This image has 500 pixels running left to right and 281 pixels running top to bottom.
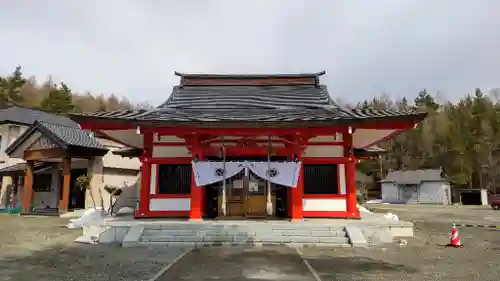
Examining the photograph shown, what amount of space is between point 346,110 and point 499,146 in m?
41.4

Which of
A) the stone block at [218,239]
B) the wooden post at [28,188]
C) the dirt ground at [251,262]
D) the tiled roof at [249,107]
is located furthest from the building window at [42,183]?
the stone block at [218,239]

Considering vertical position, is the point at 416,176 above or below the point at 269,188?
above

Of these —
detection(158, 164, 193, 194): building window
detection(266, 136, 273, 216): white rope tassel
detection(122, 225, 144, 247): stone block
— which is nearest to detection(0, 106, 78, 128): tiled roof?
detection(158, 164, 193, 194): building window

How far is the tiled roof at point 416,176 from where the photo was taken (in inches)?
1731

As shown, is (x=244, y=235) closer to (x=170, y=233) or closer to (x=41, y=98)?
(x=170, y=233)

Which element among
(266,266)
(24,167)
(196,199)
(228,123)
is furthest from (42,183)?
(266,266)

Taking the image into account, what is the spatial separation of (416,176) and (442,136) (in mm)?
8877

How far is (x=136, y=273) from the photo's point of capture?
6496 mm

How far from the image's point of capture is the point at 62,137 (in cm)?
1981

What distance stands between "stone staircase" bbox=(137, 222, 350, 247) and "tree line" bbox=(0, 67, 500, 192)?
101ft

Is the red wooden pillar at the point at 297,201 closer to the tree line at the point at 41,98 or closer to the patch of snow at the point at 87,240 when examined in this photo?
the patch of snow at the point at 87,240

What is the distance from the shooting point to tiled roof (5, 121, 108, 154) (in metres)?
19.3

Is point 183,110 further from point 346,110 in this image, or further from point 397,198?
point 397,198

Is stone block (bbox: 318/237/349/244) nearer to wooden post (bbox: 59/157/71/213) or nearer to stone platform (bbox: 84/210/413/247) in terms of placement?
stone platform (bbox: 84/210/413/247)
